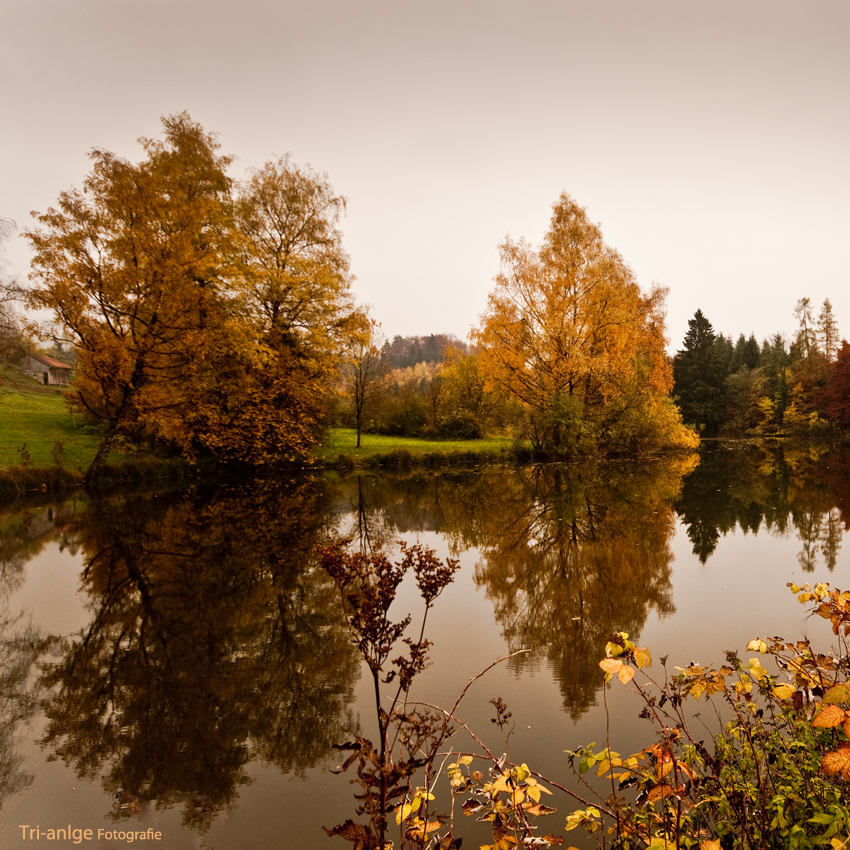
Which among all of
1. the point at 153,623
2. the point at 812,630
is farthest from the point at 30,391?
the point at 812,630

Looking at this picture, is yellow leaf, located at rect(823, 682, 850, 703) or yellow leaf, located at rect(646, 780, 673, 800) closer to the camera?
yellow leaf, located at rect(823, 682, 850, 703)

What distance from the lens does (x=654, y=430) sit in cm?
2533

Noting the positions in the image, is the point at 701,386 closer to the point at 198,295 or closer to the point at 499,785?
the point at 198,295

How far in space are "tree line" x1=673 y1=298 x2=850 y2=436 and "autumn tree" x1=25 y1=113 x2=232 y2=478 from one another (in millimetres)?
43321

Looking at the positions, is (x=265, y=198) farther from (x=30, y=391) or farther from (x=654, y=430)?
(x=30, y=391)

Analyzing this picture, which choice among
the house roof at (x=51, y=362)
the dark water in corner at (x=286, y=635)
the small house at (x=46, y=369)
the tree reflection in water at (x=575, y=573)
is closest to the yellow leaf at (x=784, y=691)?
the dark water in corner at (x=286, y=635)

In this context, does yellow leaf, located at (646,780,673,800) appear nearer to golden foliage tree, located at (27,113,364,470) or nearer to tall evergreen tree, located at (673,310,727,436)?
golden foliage tree, located at (27,113,364,470)

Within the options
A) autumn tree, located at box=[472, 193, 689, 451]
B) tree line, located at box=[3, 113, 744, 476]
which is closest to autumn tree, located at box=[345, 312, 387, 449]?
tree line, located at box=[3, 113, 744, 476]

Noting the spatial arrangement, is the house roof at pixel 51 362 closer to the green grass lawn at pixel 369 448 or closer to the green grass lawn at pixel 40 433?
the green grass lawn at pixel 40 433

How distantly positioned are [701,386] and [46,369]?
63.6 metres

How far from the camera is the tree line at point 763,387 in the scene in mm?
44312

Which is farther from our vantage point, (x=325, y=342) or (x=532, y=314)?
(x=532, y=314)

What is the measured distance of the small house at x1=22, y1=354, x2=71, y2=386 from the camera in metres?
48.0

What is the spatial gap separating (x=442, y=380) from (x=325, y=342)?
17602 mm
